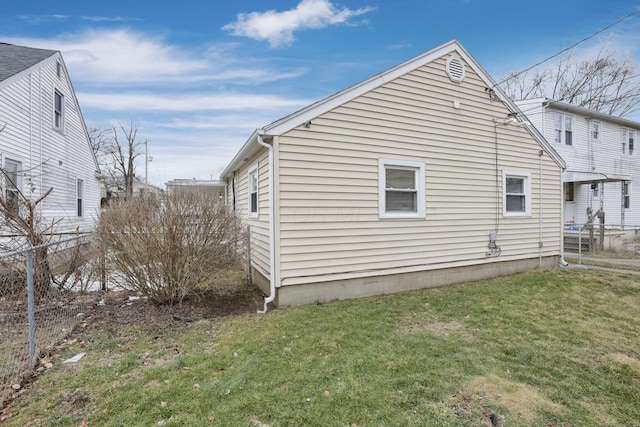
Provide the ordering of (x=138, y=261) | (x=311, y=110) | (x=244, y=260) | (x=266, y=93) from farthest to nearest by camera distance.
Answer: (x=266, y=93) → (x=244, y=260) → (x=311, y=110) → (x=138, y=261)

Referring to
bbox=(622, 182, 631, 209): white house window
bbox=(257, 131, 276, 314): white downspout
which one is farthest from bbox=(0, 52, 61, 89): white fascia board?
bbox=(622, 182, 631, 209): white house window

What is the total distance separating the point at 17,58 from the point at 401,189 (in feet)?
39.3

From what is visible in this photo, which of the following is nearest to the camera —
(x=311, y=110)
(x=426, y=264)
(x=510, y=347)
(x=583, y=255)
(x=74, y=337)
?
(x=510, y=347)

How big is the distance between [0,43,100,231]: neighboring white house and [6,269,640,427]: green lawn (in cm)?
562

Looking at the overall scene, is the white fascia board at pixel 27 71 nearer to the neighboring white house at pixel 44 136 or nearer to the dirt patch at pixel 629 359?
the neighboring white house at pixel 44 136

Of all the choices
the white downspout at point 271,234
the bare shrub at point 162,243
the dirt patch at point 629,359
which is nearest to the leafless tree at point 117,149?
the bare shrub at point 162,243

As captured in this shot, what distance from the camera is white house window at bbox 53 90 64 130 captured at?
1086 cm

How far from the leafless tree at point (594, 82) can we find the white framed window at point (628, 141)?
5.19 metres

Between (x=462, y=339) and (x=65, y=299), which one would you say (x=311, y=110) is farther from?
(x=65, y=299)

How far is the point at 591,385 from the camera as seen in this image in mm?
2959

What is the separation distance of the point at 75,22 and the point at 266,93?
7.68m

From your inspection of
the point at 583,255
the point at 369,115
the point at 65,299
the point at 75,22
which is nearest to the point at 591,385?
the point at 369,115

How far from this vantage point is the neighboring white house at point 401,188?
5.35 meters

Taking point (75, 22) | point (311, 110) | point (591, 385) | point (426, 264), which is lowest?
point (591, 385)
